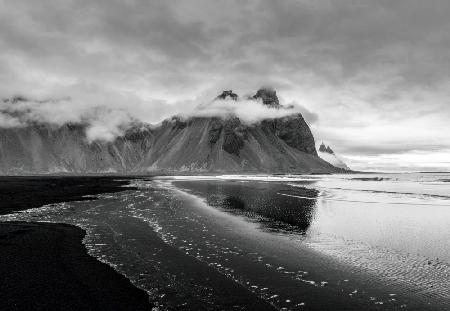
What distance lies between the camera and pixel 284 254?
65.8 feet

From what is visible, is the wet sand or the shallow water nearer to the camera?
the wet sand

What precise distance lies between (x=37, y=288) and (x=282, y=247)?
44.3ft

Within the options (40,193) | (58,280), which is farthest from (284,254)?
(40,193)

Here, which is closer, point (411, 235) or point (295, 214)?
point (411, 235)

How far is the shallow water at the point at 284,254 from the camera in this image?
44.7ft

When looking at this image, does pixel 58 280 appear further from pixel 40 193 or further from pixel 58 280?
pixel 40 193

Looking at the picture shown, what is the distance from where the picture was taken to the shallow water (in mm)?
13633

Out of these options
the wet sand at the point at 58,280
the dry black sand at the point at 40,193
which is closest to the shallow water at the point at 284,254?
the wet sand at the point at 58,280

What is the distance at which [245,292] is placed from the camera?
14.0 metres

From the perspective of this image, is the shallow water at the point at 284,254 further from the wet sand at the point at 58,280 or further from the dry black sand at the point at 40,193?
the dry black sand at the point at 40,193

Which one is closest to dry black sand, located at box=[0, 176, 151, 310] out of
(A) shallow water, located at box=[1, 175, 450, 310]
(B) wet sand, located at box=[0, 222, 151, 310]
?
(B) wet sand, located at box=[0, 222, 151, 310]

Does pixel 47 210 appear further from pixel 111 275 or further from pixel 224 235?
pixel 111 275

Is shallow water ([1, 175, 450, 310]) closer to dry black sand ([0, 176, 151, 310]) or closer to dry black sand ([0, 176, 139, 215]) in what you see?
dry black sand ([0, 176, 151, 310])

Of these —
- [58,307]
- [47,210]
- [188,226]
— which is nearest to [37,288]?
[58,307]
